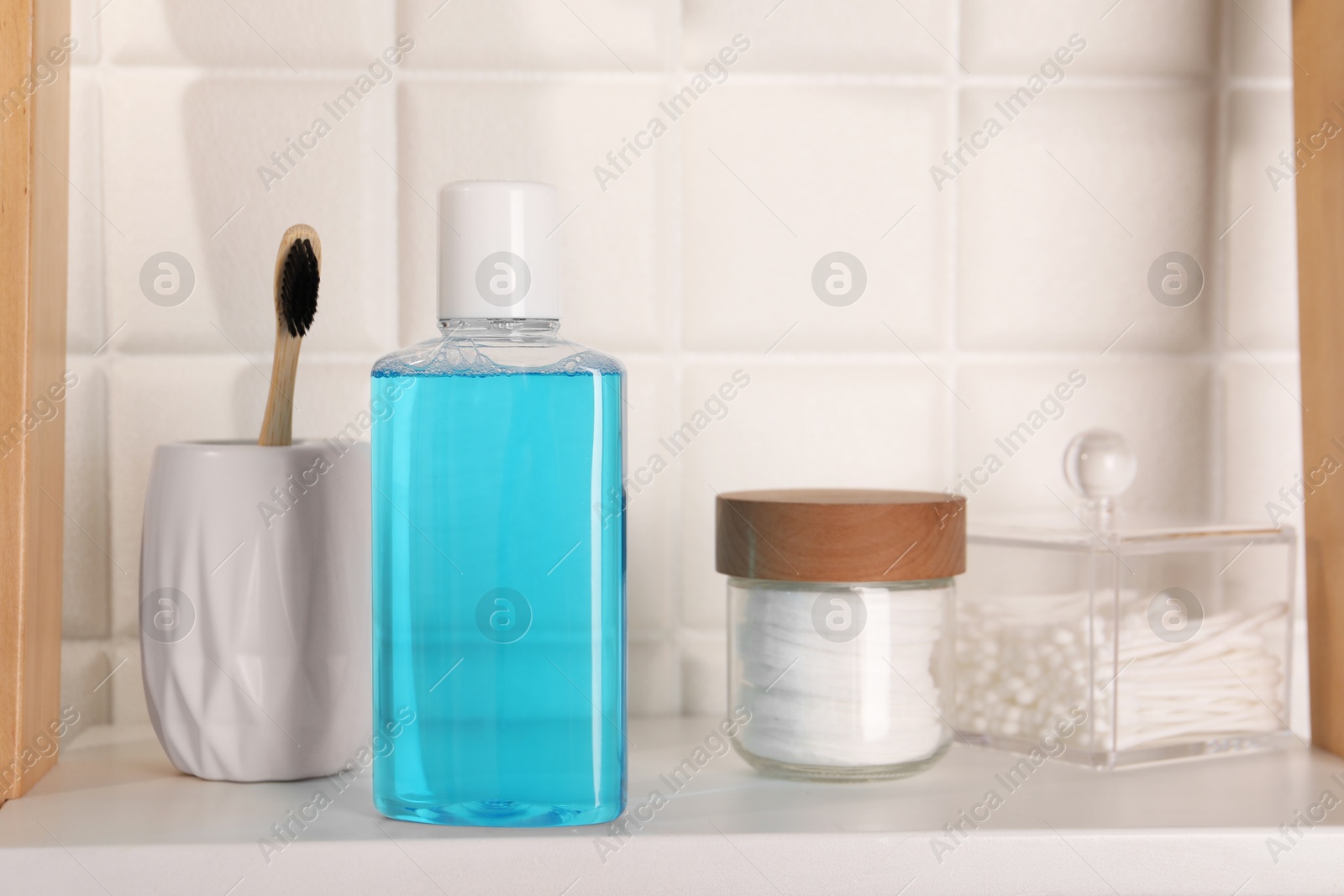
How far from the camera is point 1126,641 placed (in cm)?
49

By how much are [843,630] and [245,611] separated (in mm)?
236

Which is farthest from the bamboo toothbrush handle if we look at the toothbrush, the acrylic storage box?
the acrylic storage box

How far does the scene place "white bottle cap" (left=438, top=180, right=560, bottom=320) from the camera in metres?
0.41

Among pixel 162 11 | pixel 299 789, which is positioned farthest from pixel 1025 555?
pixel 162 11

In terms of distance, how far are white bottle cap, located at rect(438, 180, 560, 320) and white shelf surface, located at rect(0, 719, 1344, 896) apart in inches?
7.1

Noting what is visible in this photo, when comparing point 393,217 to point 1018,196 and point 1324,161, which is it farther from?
point 1324,161

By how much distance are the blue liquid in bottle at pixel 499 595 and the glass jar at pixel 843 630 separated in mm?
83

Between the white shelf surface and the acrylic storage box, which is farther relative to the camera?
the acrylic storage box

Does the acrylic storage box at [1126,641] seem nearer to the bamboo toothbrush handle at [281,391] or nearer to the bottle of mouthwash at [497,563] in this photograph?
the bottle of mouthwash at [497,563]

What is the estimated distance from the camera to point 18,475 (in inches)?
17.3

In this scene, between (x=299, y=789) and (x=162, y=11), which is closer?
(x=299, y=789)

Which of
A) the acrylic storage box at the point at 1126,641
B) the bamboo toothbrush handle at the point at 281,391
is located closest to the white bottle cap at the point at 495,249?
the bamboo toothbrush handle at the point at 281,391

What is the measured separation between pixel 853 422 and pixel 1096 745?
0.20 metres

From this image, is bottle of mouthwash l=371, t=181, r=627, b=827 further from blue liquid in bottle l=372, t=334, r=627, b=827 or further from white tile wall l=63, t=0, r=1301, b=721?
white tile wall l=63, t=0, r=1301, b=721
